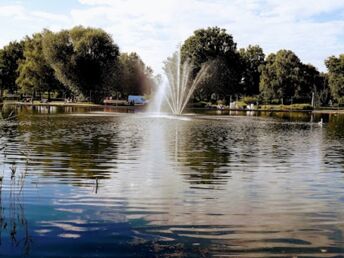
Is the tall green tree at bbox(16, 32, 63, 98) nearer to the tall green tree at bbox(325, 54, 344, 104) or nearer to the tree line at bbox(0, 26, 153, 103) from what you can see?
the tree line at bbox(0, 26, 153, 103)

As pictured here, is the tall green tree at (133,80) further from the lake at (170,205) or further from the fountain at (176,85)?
the lake at (170,205)

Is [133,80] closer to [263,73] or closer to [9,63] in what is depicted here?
[9,63]

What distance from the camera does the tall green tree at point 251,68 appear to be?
139 m

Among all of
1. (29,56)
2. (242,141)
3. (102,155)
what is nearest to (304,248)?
(102,155)

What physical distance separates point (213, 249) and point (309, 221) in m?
3.18

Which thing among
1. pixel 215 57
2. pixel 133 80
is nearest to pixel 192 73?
pixel 215 57

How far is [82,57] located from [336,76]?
63.9 m

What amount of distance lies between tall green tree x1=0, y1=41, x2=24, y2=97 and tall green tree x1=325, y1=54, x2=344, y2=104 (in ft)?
276

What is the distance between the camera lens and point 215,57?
12469 cm

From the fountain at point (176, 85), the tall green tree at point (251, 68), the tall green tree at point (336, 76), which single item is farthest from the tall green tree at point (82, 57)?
the tall green tree at point (336, 76)

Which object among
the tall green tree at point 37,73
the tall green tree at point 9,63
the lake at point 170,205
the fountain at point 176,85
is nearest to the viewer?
the lake at point 170,205

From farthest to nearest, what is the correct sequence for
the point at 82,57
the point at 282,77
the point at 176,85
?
the point at 282,77 → the point at 176,85 → the point at 82,57

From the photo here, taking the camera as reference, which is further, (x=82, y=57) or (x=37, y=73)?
(x=37, y=73)

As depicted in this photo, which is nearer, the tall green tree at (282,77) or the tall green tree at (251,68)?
the tall green tree at (282,77)
